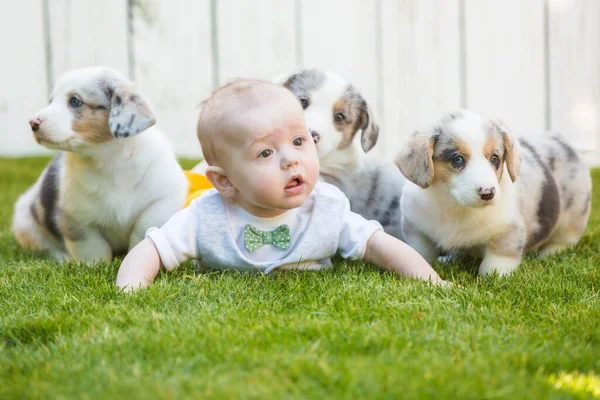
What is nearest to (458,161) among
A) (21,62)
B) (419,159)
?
(419,159)

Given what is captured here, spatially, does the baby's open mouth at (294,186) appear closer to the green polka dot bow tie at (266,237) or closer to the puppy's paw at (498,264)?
the green polka dot bow tie at (266,237)

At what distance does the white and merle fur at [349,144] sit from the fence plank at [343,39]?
11.3ft

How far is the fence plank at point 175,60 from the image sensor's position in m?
6.97

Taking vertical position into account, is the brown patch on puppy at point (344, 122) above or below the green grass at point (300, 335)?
above

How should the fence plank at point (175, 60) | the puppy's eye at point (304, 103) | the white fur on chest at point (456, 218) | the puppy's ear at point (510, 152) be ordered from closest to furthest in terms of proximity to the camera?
the puppy's ear at point (510, 152), the white fur on chest at point (456, 218), the puppy's eye at point (304, 103), the fence plank at point (175, 60)

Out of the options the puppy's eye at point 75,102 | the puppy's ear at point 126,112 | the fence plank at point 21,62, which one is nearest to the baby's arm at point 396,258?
the puppy's ear at point 126,112

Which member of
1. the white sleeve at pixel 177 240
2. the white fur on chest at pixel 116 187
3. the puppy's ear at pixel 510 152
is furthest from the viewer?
the white fur on chest at pixel 116 187

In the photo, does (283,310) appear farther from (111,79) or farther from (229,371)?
(111,79)

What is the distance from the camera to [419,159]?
299cm

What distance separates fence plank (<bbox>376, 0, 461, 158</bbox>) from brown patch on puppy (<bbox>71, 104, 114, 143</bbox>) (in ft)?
15.0

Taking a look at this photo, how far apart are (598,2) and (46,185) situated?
6.39 meters

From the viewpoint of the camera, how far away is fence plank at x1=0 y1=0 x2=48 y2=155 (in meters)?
6.77

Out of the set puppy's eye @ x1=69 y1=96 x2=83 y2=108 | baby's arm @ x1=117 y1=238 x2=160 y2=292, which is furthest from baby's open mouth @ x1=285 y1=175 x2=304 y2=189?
puppy's eye @ x1=69 y1=96 x2=83 y2=108

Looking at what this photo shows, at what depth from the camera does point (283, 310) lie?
7.90 feet
